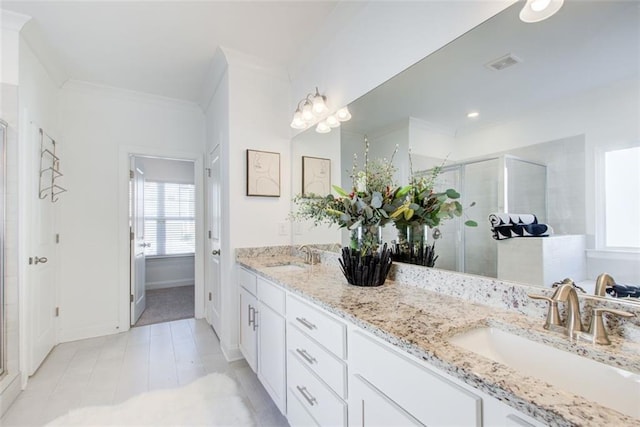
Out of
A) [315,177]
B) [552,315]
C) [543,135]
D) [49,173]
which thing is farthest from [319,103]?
[49,173]

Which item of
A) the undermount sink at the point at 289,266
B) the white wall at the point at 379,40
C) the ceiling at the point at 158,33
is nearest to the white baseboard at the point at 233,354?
the undermount sink at the point at 289,266

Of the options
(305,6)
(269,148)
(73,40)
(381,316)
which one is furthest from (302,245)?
(73,40)

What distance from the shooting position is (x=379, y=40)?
5.71 ft

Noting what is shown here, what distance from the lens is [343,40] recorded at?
2.06 m

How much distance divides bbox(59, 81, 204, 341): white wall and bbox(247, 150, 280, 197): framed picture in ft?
5.12

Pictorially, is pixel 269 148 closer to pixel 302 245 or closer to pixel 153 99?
pixel 302 245

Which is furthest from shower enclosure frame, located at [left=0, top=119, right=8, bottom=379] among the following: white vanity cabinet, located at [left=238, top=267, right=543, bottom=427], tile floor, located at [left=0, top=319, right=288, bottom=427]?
white vanity cabinet, located at [left=238, top=267, right=543, bottom=427]

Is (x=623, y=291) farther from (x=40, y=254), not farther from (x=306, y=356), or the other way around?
(x=40, y=254)

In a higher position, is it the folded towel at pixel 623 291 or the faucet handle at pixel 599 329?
the folded towel at pixel 623 291

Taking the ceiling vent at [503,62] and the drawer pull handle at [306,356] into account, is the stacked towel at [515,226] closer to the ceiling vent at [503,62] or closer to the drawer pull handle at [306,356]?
the ceiling vent at [503,62]

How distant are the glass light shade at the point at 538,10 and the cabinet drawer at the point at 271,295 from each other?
5.30 ft

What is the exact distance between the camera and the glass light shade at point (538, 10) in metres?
0.99

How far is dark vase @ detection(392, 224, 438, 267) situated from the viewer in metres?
1.49

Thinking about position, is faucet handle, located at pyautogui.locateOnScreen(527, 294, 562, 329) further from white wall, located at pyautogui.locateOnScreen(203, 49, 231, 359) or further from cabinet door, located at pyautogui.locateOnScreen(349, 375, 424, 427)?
white wall, located at pyautogui.locateOnScreen(203, 49, 231, 359)
